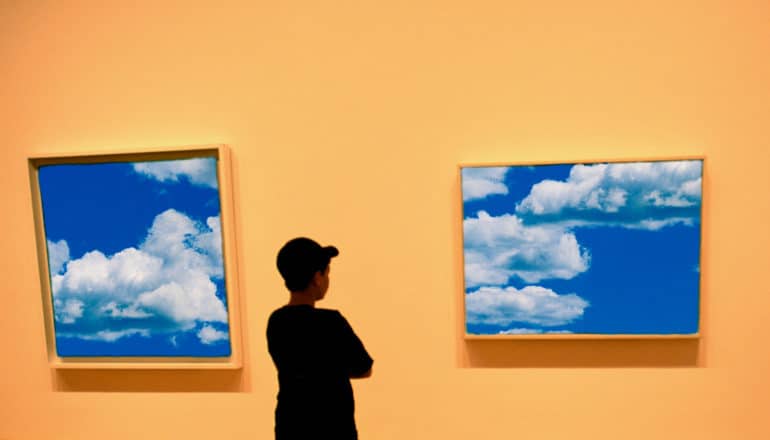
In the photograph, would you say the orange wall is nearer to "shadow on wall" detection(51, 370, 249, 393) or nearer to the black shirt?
"shadow on wall" detection(51, 370, 249, 393)

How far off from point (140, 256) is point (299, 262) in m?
1.42

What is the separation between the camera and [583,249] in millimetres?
2402

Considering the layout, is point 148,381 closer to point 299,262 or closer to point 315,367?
point 315,367

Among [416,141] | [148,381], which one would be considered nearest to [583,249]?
[416,141]

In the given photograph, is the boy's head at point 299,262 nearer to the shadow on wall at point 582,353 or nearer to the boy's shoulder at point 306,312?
the boy's shoulder at point 306,312

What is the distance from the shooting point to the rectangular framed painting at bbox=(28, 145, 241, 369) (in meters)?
2.57

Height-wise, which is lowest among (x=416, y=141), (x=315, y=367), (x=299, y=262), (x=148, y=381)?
(x=148, y=381)

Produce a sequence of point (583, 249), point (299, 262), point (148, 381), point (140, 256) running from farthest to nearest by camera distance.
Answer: point (148, 381), point (140, 256), point (583, 249), point (299, 262)

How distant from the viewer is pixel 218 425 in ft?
8.87

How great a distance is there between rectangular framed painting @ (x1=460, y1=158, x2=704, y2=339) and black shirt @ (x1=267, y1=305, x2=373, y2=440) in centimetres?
98

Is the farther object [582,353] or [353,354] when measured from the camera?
[582,353]

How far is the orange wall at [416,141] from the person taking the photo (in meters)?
2.38

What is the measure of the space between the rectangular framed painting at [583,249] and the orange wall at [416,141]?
0.10 metres

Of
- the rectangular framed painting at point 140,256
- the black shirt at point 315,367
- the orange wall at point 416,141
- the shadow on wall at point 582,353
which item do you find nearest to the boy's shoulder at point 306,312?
the black shirt at point 315,367
